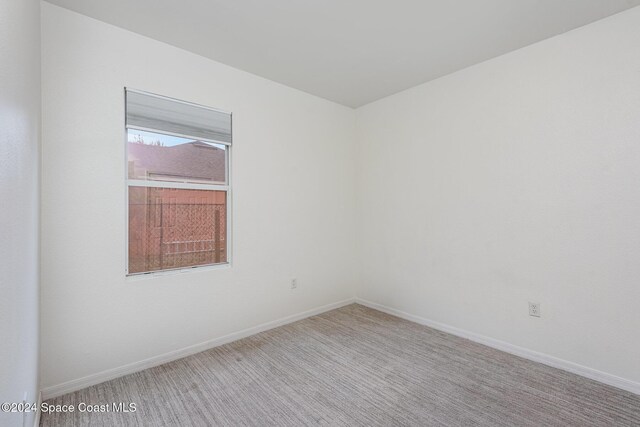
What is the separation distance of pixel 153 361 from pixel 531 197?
3463 mm

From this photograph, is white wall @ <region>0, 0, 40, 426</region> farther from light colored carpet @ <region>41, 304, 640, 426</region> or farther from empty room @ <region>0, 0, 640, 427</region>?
light colored carpet @ <region>41, 304, 640, 426</region>

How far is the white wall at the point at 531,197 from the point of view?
2.19 metres

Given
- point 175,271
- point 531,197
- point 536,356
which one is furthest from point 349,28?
point 536,356

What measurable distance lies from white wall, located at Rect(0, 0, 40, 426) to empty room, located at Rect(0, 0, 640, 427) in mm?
38

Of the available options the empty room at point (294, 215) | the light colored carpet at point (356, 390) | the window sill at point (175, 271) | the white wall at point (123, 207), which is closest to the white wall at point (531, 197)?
the empty room at point (294, 215)

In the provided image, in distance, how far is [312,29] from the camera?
2381 millimetres

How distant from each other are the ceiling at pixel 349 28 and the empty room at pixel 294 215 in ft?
0.07

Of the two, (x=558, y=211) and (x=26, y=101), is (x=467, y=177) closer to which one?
(x=558, y=211)

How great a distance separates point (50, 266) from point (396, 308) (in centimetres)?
328

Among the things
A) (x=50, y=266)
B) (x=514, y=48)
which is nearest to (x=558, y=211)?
(x=514, y=48)

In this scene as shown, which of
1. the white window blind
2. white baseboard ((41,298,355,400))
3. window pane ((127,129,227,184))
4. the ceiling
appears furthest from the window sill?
the ceiling

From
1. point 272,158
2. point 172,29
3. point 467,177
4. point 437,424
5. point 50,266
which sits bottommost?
point 437,424

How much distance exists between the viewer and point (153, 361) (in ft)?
8.09

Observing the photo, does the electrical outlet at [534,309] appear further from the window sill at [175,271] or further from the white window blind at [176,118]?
the white window blind at [176,118]
